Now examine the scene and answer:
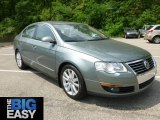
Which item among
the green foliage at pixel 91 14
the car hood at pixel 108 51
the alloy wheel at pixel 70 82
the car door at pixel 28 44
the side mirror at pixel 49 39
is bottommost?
the green foliage at pixel 91 14

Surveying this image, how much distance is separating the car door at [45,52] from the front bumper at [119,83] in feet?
3.93

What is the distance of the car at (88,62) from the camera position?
4.32 metres

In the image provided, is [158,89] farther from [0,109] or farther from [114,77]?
[0,109]

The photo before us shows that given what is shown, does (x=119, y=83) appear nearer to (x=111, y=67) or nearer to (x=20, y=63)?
(x=111, y=67)

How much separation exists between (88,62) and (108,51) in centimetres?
52

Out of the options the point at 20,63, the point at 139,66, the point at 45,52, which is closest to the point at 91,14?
the point at 20,63

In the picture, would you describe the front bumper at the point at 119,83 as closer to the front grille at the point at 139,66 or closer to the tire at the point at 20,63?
the front grille at the point at 139,66

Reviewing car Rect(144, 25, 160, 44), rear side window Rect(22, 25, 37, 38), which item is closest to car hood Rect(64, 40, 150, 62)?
rear side window Rect(22, 25, 37, 38)

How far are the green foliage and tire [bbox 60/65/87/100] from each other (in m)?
28.3

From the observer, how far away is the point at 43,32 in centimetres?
596

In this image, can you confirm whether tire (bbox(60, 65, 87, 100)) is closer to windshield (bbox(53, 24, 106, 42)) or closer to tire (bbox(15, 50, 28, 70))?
windshield (bbox(53, 24, 106, 42))

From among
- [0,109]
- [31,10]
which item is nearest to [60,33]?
[0,109]

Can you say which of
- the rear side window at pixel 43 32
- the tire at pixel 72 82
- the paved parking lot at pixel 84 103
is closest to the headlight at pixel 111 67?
the tire at pixel 72 82

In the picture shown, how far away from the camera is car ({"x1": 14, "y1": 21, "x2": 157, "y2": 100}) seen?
14.2 feet
